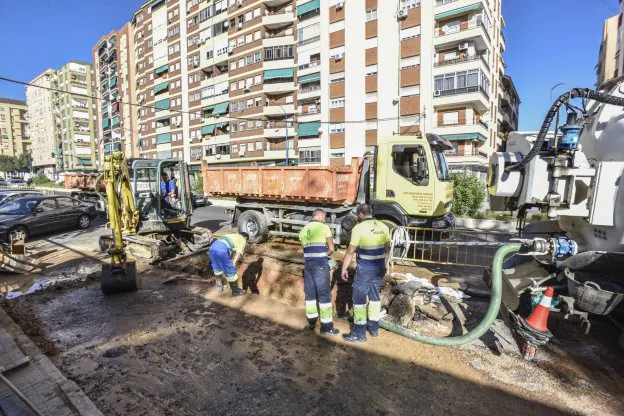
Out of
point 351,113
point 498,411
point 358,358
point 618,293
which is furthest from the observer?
point 351,113

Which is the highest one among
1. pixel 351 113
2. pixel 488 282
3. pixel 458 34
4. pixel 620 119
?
pixel 458 34

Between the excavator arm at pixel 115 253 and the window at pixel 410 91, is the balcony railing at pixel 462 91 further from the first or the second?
the excavator arm at pixel 115 253

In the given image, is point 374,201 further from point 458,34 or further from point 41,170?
point 41,170

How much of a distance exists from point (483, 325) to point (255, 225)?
6869 millimetres

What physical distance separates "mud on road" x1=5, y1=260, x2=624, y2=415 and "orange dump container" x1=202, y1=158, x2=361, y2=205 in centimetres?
388

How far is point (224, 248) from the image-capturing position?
5.93m

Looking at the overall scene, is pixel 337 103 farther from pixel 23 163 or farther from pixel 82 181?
pixel 23 163

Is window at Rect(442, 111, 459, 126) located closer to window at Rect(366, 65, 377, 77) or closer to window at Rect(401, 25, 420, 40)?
window at Rect(401, 25, 420, 40)

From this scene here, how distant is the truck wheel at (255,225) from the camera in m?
9.65

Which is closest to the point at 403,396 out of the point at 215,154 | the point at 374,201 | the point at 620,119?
the point at 620,119

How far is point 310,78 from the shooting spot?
33094mm

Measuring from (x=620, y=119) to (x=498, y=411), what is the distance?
3.75m

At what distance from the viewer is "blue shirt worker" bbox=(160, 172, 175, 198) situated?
28.8ft

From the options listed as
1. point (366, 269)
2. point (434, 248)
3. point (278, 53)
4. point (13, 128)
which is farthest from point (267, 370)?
point (13, 128)
